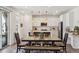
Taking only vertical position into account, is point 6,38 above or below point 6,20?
below

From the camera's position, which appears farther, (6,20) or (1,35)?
(6,20)
